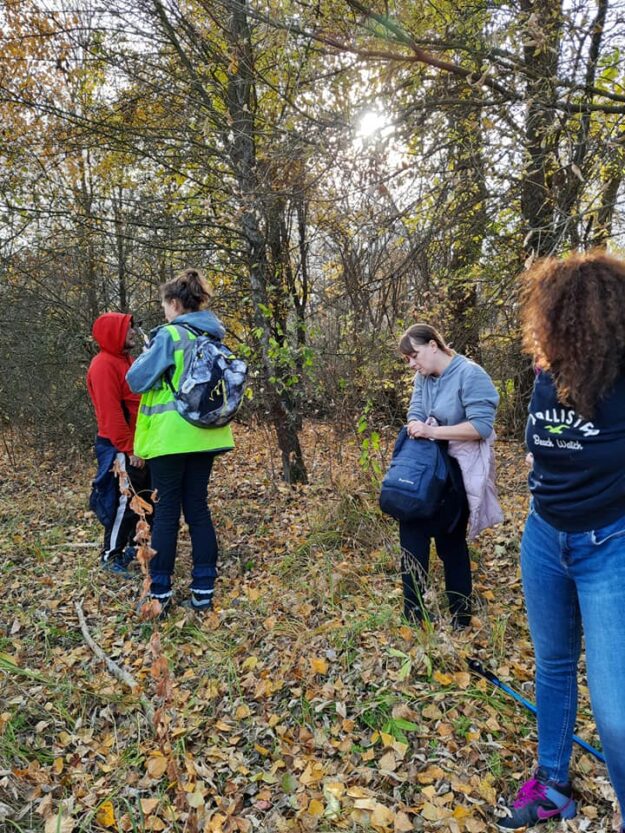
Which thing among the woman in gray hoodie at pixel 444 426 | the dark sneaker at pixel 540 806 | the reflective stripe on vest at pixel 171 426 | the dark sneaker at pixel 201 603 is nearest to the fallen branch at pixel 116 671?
the dark sneaker at pixel 201 603

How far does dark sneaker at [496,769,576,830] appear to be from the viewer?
2041 mm

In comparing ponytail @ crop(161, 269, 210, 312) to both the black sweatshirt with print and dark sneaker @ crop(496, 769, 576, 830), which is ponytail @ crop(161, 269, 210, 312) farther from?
dark sneaker @ crop(496, 769, 576, 830)

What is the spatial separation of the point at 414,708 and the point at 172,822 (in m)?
1.15

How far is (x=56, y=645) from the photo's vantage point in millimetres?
3588

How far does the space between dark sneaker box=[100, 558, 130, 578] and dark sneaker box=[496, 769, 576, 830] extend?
3182mm

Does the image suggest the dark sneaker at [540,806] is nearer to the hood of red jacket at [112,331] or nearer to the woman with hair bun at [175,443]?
the woman with hair bun at [175,443]

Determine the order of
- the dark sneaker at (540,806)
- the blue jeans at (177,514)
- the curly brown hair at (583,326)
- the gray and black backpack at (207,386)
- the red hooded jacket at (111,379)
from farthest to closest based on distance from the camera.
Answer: the red hooded jacket at (111,379) < the blue jeans at (177,514) < the gray and black backpack at (207,386) < the dark sneaker at (540,806) < the curly brown hair at (583,326)

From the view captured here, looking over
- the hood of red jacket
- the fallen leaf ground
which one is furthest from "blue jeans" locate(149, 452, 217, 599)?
the hood of red jacket

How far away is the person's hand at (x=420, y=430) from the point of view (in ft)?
9.54

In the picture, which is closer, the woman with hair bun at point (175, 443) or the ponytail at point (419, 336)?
the ponytail at point (419, 336)

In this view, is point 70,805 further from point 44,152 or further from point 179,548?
point 44,152

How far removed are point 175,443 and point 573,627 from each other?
2.33 meters

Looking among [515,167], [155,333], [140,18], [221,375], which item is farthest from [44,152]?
[515,167]

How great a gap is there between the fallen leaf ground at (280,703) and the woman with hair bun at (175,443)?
35cm
